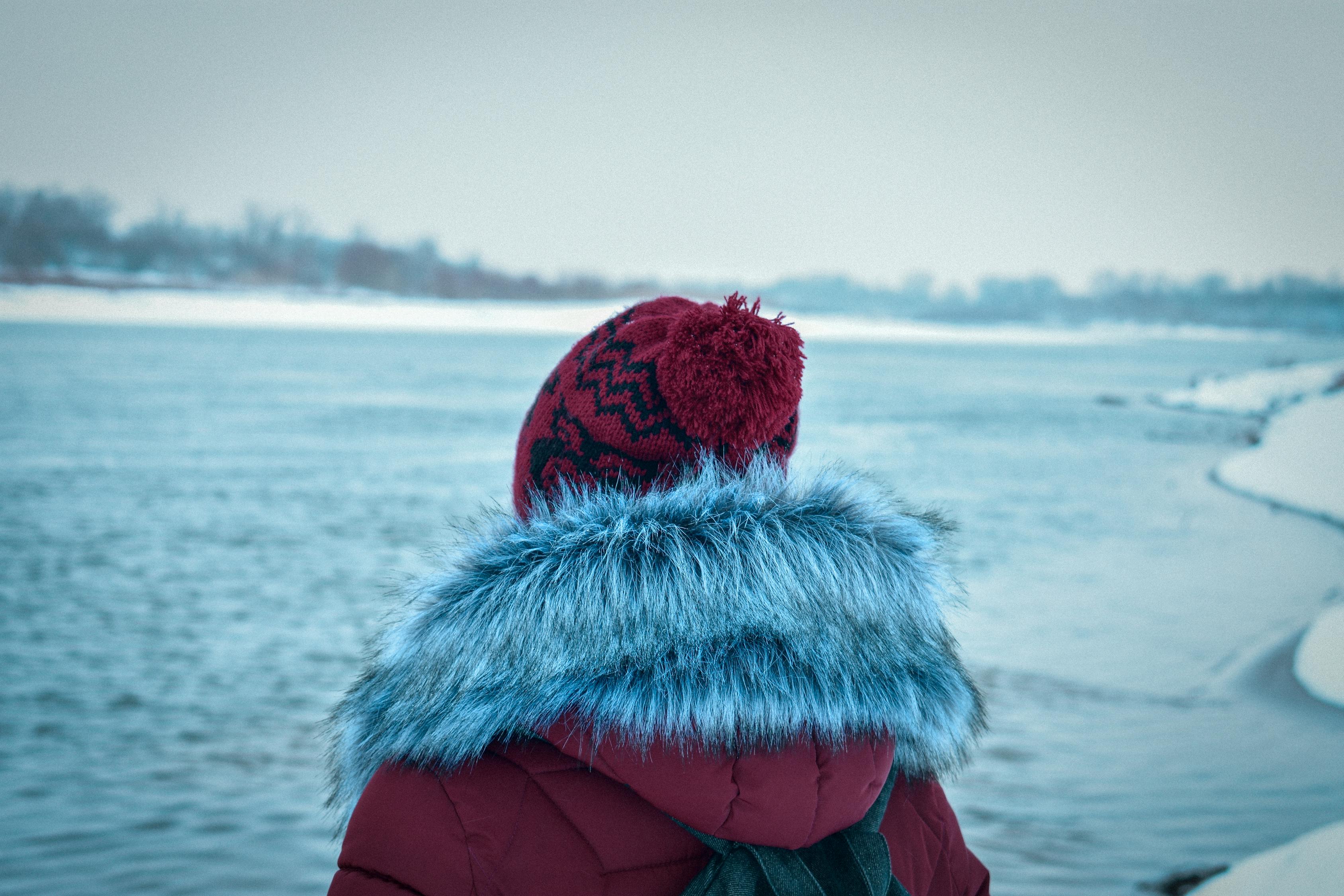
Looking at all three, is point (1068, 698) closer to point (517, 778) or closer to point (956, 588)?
point (956, 588)

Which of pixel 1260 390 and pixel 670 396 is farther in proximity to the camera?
pixel 1260 390

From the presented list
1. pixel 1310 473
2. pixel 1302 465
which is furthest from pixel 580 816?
pixel 1302 465

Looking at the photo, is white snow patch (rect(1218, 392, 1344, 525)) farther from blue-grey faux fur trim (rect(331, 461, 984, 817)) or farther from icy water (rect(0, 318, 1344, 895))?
blue-grey faux fur trim (rect(331, 461, 984, 817))

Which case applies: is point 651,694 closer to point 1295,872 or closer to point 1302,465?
point 1295,872

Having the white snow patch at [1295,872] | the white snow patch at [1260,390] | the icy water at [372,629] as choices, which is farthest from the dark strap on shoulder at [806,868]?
the white snow patch at [1260,390]

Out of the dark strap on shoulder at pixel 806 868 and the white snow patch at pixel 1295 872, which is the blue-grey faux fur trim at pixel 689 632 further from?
the white snow patch at pixel 1295 872

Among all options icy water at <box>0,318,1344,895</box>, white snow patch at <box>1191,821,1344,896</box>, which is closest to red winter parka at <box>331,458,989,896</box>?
icy water at <box>0,318,1344,895</box>

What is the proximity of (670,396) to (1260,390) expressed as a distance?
36723 millimetres

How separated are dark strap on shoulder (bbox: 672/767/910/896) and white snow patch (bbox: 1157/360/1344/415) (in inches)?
1096

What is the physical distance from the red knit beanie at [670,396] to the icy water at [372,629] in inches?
12.1

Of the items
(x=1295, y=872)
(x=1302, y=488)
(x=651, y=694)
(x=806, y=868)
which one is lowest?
(x=1295, y=872)

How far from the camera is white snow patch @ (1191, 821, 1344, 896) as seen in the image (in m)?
3.09

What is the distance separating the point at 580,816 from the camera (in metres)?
1.06

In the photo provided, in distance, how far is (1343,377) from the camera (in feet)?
83.9
